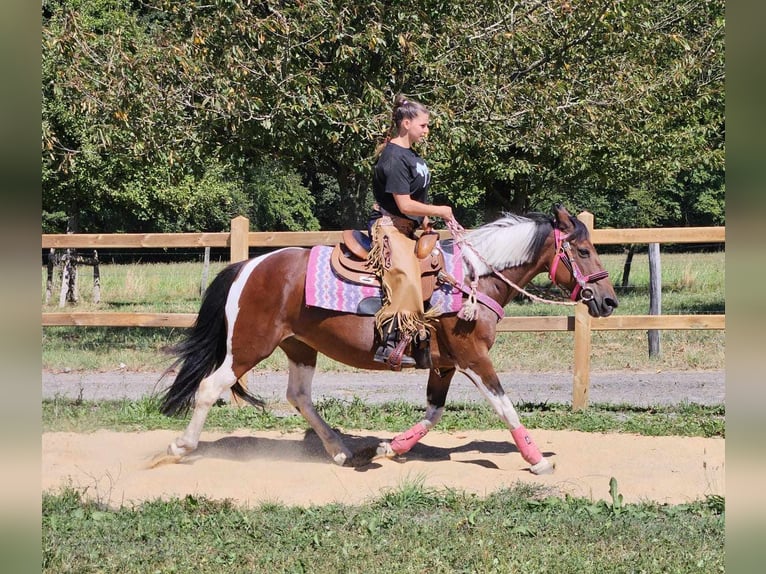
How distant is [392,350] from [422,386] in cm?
491

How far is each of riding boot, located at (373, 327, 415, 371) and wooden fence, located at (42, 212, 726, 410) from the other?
2583 mm

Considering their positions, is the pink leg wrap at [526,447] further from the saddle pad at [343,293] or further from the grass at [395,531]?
the saddle pad at [343,293]

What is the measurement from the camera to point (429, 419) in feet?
22.7

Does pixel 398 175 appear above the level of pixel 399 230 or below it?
above

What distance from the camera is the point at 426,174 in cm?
620

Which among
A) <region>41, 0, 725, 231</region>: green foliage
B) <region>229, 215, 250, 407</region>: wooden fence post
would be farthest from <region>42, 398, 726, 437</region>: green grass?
<region>41, 0, 725, 231</region>: green foliage

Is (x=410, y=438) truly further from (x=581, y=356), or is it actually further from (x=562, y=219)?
(x=581, y=356)

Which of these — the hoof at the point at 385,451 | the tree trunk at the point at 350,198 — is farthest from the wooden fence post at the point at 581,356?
the tree trunk at the point at 350,198

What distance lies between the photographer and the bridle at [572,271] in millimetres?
6496

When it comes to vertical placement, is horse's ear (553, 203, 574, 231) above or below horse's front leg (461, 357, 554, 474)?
above

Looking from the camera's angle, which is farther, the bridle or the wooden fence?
the wooden fence

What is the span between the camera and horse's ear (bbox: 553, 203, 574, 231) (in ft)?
21.6

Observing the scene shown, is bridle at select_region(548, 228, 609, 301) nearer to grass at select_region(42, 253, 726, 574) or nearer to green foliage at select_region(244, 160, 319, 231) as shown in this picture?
grass at select_region(42, 253, 726, 574)

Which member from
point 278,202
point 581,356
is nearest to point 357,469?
point 581,356
